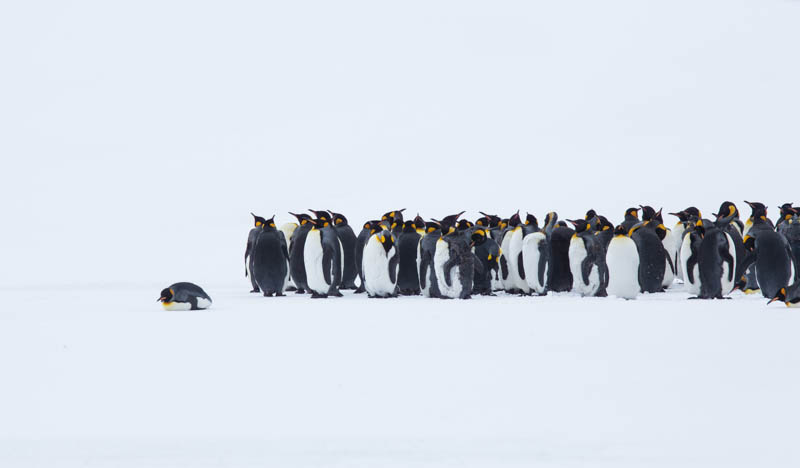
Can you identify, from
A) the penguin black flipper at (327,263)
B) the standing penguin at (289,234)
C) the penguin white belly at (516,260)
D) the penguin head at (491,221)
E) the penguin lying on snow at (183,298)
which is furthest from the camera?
the penguin head at (491,221)

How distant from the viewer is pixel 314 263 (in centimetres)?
1006

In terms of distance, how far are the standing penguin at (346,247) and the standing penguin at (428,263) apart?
3.93 ft

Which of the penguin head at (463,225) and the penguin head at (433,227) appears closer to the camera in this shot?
the penguin head at (433,227)

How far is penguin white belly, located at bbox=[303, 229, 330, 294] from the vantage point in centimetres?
1003

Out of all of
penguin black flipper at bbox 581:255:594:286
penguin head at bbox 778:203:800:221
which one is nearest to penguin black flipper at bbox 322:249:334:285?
penguin black flipper at bbox 581:255:594:286

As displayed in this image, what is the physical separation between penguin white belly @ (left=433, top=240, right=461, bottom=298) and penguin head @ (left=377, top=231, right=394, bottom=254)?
1.81 feet

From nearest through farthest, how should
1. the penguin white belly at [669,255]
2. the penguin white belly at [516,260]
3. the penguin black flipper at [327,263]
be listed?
the penguin black flipper at [327,263] → the penguin white belly at [516,260] → the penguin white belly at [669,255]

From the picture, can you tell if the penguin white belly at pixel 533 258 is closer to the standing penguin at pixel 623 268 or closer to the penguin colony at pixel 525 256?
the penguin colony at pixel 525 256

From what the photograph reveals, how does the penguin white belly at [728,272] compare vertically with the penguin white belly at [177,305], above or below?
above

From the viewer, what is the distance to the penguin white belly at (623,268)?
32.3 feet

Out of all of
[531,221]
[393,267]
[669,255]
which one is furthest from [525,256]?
[669,255]

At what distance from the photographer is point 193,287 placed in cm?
898

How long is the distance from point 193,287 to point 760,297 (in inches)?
252

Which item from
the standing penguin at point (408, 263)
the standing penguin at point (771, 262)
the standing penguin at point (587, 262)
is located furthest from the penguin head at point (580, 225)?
the standing penguin at point (408, 263)
